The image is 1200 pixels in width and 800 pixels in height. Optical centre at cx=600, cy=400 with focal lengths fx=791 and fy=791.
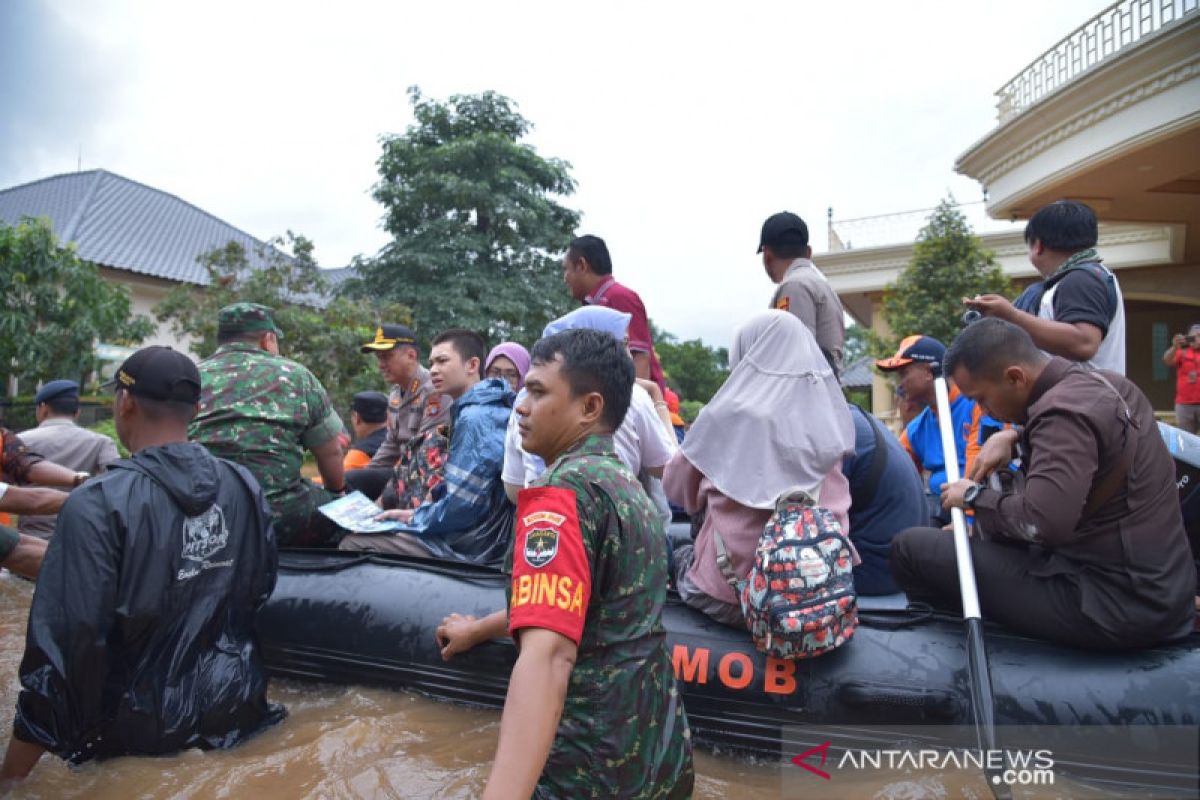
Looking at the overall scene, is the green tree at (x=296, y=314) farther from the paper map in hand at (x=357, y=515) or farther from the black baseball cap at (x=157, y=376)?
the black baseball cap at (x=157, y=376)

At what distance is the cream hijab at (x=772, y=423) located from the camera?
263cm

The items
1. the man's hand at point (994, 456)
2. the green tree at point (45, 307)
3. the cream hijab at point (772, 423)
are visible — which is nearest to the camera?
the cream hijab at point (772, 423)

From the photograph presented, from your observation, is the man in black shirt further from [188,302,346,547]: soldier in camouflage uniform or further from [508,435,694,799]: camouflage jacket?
[188,302,346,547]: soldier in camouflage uniform

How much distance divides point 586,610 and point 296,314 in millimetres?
13173

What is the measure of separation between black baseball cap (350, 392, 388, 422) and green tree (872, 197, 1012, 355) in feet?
32.5

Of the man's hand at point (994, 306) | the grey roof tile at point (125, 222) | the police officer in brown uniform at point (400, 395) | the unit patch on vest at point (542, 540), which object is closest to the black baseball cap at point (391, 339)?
the police officer in brown uniform at point (400, 395)

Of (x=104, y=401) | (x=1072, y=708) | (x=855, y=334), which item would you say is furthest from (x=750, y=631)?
(x=855, y=334)

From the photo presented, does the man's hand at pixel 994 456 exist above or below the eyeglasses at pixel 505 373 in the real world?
below

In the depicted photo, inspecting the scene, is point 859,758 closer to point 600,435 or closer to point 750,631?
point 750,631

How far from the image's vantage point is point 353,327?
46.1ft

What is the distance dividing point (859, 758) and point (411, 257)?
55.3ft

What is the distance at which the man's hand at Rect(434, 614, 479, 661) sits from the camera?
2.73 meters

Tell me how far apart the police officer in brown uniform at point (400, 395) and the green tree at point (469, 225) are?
12.3 metres

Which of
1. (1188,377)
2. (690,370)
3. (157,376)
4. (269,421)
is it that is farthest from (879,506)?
(690,370)
